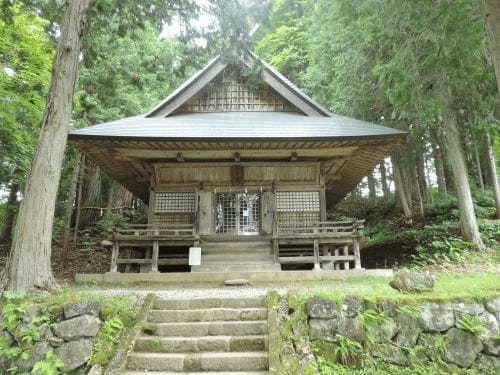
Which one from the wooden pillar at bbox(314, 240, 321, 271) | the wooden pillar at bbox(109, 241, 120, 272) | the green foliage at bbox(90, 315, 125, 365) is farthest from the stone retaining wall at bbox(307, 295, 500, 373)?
the wooden pillar at bbox(109, 241, 120, 272)

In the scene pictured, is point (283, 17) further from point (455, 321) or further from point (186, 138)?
point (455, 321)

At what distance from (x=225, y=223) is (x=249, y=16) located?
244 inches

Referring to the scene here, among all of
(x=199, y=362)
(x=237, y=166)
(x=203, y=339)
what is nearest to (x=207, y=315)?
(x=203, y=339)

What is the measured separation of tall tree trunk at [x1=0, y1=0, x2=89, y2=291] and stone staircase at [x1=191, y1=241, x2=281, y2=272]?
13.6ft

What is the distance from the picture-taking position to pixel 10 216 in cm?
1520

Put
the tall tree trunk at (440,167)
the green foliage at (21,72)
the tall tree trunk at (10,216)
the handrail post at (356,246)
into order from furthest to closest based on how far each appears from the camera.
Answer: the tall tree trunk at (440,167), the tall tree trunk at (10,216), the green foliage at (21,72), the handrail post at (356,246)

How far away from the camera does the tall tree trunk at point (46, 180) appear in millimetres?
5770

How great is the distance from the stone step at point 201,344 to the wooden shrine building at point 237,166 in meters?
4.37

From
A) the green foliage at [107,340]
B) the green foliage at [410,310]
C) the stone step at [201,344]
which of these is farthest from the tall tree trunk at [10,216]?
the green foliage at [410,310]

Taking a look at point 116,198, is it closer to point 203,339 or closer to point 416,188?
point 203,339

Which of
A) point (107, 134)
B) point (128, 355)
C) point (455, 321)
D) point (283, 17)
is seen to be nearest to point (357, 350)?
point (455, 321)

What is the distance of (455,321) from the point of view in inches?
197

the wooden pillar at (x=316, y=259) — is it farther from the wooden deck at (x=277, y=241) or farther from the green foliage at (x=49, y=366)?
the green foliage at (x=49, y=366)

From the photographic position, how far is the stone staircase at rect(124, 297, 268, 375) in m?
4.30
